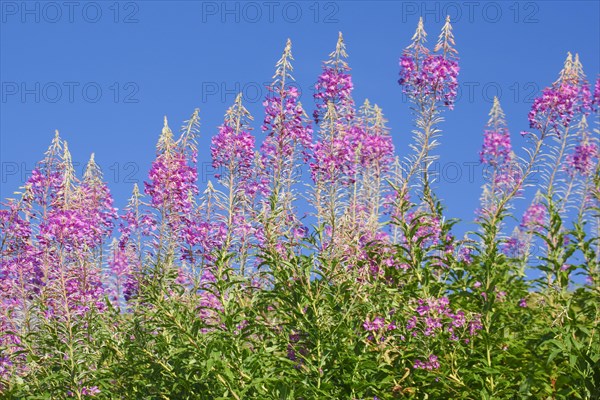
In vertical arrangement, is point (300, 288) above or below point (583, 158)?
below

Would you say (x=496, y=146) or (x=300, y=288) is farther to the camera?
(x=496, y=146)

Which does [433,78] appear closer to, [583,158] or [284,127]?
[284,127]

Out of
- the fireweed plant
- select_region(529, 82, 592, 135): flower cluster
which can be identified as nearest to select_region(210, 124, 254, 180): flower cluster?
the fireweed plant

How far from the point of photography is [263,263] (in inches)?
291

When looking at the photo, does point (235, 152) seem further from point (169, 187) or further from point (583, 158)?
point (583, 158)

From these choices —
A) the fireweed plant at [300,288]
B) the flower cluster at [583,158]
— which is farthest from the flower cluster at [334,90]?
the flower cluster at [583,158]

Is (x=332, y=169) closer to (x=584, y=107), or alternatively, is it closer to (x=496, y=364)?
(x=496, y=364)

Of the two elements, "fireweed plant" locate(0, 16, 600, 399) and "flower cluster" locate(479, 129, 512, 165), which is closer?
"fireweed plant" locate(0, 16, 600, 399)

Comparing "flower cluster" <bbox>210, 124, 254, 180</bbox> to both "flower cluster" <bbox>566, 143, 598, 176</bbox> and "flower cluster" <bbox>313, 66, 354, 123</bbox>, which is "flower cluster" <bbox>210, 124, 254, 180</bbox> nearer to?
"flower cluster" <bbox>313, 66, 354, 123</bbox>

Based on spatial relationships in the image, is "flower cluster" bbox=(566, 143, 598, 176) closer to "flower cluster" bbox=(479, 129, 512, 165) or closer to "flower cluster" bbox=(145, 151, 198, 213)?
"flower cluster" bbox=(479, 129, 512, 165)

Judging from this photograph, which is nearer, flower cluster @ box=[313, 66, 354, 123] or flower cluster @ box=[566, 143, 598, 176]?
flower cluster @ box=[313, 66, 354, 123]

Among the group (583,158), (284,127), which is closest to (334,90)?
(284,127)

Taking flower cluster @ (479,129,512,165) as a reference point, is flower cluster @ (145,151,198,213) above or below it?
below

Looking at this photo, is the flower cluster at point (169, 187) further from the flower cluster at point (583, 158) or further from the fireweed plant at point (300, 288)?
the flower cluster at point (583, 158)
